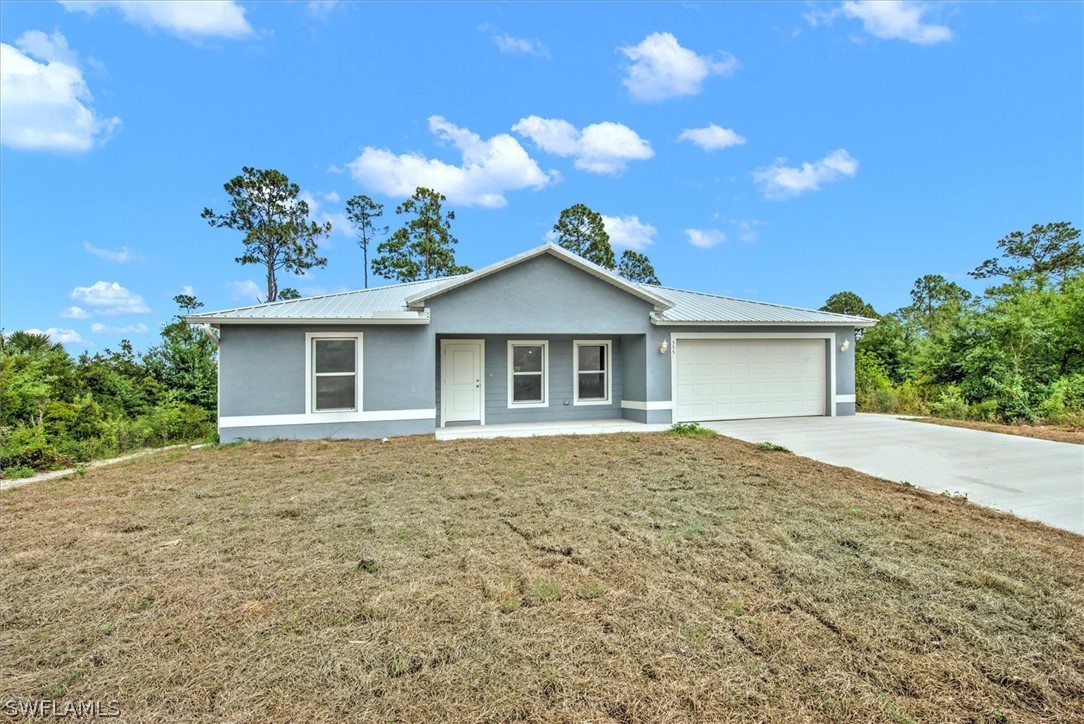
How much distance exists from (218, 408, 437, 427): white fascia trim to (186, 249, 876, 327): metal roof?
1978mm

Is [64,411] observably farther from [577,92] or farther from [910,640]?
[577,92]

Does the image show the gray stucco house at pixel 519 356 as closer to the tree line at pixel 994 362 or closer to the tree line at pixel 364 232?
the tree line at pixel 994 362

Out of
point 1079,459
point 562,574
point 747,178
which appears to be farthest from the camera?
point 747,178

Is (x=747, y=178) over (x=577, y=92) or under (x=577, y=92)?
under

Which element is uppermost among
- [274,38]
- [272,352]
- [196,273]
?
[274,38]

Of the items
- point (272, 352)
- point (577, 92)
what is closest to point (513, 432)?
point (272, 352)

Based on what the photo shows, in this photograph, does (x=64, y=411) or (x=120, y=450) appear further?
(x=120, y=450)

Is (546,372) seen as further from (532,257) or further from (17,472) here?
(17,472)

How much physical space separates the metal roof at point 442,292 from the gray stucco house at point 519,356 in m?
0.04

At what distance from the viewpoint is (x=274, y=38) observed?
14445 millimetres

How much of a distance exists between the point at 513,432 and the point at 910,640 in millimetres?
8608

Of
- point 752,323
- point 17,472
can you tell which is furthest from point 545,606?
point 752,323

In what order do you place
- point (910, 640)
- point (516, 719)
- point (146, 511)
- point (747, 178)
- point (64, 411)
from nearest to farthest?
point (516, 719)
point (910, 640)
point (146, 511)
point (64, 411)
point (747, 178)

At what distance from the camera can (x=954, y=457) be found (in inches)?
324
